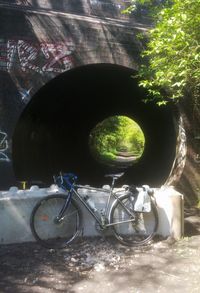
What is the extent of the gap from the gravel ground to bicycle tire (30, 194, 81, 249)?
17 cm

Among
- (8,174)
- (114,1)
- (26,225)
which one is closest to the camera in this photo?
(26,225)

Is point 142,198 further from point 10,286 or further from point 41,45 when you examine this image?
point 41,45

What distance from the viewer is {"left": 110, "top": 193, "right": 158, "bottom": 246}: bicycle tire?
585 cm

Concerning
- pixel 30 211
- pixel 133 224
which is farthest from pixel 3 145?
pixel 133 224

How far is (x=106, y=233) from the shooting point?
5.97 metres

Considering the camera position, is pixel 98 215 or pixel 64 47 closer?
pixel 98 215

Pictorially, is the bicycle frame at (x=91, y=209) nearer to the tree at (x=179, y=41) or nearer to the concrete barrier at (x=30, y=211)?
the concrete barrier at (x=30, y=211)

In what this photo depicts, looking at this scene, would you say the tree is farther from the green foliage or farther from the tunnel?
the green foliage

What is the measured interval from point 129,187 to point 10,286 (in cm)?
234

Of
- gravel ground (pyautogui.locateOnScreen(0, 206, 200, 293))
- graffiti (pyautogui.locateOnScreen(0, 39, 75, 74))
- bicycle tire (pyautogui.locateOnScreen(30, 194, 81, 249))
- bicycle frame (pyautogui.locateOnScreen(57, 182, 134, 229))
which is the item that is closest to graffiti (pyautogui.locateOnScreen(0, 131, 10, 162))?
graffiti (pyautogui.locateOnScreen(0, 39, 75, 74))

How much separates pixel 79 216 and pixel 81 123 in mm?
12569

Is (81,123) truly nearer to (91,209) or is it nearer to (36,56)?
(36,56)

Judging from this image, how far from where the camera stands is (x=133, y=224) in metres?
6.05

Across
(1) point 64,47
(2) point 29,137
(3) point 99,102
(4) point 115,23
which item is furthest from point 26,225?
(3) point 99,102
